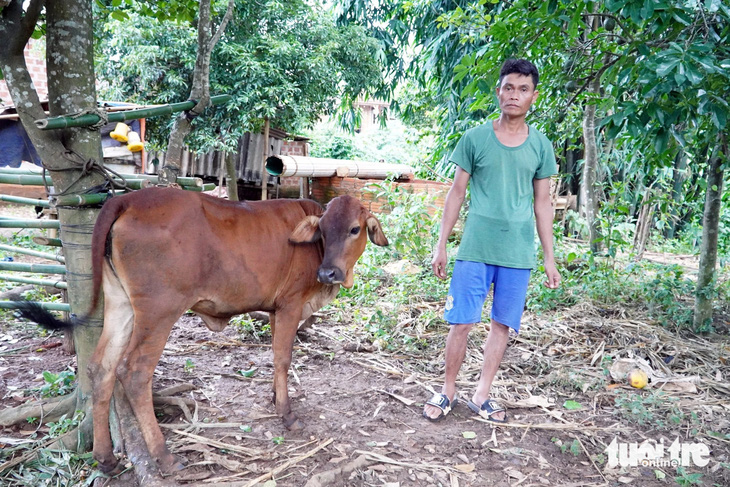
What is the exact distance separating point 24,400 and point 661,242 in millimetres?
10701

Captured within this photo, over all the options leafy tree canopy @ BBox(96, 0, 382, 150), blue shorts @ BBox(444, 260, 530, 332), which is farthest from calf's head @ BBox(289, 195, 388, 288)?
leafy tree canopy @ BBox(96, 0, 382, 150)

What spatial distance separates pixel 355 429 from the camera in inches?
122

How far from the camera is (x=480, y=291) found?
3.18 metres

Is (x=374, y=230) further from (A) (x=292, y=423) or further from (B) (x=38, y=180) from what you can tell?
(B) (x=38, y=180)

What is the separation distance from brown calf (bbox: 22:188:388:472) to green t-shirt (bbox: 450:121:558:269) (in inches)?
28.9

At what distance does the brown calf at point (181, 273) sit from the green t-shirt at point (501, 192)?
733 mm

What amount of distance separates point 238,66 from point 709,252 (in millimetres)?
7806

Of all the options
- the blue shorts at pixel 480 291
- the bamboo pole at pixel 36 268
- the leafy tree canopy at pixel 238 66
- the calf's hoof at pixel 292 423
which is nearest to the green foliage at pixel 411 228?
the blue shorts at pixel 480 291

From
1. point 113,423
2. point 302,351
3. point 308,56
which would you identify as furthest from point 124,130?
point 308,56

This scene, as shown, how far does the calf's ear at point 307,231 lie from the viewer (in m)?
3.05

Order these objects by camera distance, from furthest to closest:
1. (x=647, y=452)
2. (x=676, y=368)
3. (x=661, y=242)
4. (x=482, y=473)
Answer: (x=661, y=242), (x=676, y=368), (x=647, y=452), (x=482, y=473)

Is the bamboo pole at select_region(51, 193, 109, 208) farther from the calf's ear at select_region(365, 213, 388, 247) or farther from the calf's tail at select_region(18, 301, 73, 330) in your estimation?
the calf's ear at select_region(365, 213, 388, 247)

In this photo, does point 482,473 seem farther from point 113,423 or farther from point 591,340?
point 591,340

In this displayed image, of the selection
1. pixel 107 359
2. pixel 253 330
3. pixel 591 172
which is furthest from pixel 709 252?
pixel 107 359
